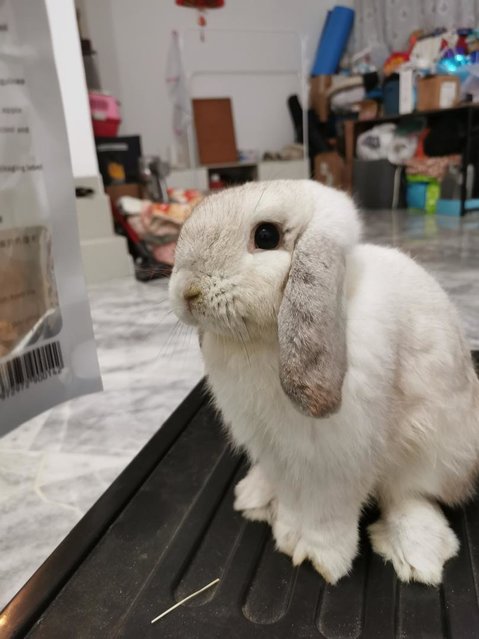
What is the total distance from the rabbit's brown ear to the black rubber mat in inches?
9.5

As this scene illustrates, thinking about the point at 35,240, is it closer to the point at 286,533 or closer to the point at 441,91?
the point at 286,533

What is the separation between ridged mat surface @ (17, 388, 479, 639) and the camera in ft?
1.75

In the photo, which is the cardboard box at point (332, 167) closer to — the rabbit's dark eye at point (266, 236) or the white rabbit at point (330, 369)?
the white rabbit at point (330, 369)

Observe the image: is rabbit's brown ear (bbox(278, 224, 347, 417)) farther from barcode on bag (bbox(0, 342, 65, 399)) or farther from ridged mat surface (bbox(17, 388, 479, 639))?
barcode on bag (bbox(0, 342, 65, 399))

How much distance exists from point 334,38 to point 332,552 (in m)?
4.33

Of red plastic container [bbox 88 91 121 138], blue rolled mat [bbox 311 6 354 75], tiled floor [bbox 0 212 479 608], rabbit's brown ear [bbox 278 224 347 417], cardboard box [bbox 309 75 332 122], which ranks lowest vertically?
tiled floor [bbox 0 212 479 608]

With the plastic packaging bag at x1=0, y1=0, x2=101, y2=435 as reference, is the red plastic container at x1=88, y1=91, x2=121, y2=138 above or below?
above

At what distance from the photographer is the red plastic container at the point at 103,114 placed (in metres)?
2.55

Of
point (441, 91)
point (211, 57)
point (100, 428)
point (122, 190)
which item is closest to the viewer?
point (100, 428)

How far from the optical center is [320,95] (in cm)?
418

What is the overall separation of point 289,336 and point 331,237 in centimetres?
10

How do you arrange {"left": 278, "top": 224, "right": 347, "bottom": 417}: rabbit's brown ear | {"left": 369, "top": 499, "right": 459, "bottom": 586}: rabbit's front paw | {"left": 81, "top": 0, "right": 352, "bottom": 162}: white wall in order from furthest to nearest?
{"left": 81, "top": 0, "right": 352, "bottom": 162}: white wall → {"left": 369, "top": 499, "right": 459, "bottom": 586}: rabbit's front paw → {"left": 278, "top": 224, "right": 347, "bottom": 417}: rabbit's brown ear

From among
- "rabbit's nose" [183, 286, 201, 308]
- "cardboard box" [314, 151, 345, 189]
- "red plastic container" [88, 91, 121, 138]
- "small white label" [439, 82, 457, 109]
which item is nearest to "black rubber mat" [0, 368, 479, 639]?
"rabbit's nose" [183, 286, 201, 308]

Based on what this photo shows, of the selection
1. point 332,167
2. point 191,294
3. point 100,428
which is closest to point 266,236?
point 191,294
